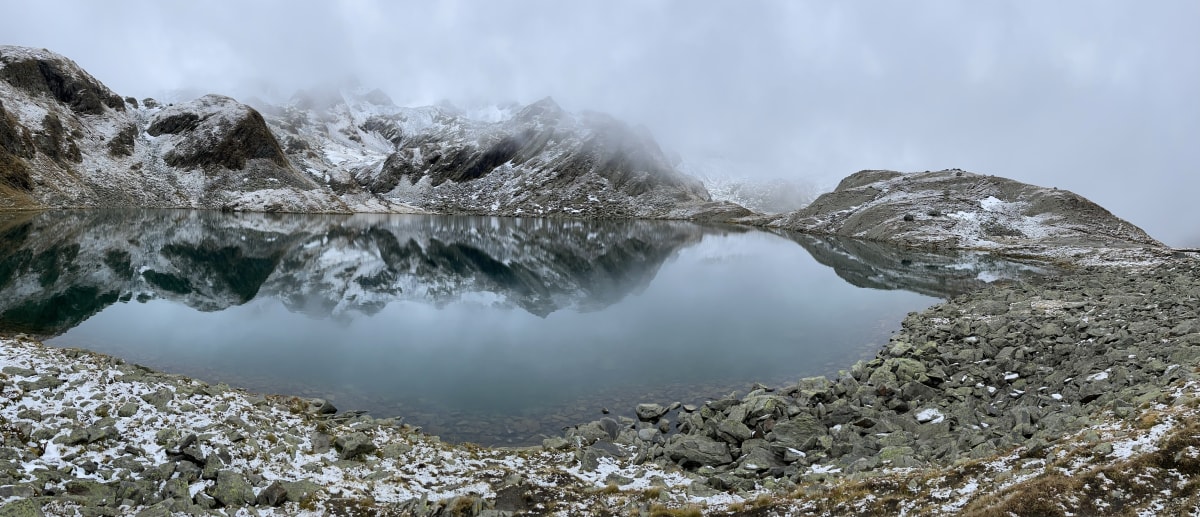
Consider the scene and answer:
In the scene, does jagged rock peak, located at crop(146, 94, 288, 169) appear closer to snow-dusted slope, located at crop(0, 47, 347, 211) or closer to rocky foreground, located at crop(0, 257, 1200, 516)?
snow-dusted slope, located at crop(0, 47, 347, 211)

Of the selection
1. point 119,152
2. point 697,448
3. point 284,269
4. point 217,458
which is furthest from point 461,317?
point 119,152

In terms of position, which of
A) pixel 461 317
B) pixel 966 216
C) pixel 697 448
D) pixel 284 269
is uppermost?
pixel 966 216

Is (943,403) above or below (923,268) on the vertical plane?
below

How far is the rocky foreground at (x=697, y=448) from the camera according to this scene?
1214 centimetres

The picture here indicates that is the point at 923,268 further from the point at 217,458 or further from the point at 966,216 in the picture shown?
the point at 217,458

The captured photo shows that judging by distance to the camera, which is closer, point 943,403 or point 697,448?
point 697,448

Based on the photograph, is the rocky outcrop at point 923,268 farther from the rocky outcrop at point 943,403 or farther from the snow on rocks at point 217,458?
the snow on rocks at point 217,458

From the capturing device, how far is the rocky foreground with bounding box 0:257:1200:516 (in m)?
12.1

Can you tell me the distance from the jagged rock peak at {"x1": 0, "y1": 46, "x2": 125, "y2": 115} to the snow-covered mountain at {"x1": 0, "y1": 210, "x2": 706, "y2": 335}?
9005 centimetres

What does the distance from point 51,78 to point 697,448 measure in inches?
9372

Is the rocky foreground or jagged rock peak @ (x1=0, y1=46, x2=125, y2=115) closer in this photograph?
the rocky foreground

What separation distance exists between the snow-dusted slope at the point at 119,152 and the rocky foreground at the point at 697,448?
151 meters

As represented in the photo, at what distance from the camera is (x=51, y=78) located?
16875 cm

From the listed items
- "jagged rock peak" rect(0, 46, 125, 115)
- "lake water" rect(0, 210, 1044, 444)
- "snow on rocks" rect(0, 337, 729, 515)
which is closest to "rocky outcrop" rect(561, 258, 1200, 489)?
"snow on rocks" rect(0, 337, 729, 515)
